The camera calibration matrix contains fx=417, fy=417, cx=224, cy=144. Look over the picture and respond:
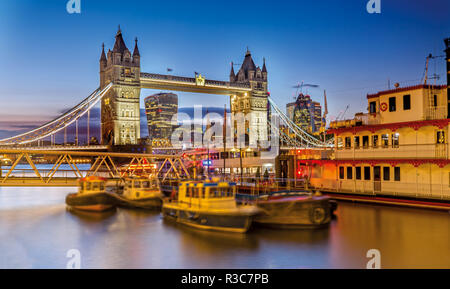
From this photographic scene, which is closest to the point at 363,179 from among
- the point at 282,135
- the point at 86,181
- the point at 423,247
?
the point at 423,247

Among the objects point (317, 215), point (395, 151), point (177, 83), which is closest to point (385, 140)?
point (395, 151)

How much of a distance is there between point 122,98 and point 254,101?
36.6 m

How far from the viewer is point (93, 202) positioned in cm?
2955

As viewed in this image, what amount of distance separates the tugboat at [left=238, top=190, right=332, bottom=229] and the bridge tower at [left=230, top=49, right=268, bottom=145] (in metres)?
80.4

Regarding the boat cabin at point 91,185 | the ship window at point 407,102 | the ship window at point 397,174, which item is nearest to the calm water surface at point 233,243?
the ship window at point 397,174

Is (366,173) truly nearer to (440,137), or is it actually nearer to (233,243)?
(440,137)

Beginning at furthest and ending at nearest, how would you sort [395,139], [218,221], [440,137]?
[395,139] → [440,137] → [218,221]

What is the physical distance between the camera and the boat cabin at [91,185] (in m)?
29.8

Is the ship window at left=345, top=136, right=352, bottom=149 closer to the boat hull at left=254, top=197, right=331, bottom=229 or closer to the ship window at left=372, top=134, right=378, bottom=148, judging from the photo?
A: the ship window at left=372, top=134, right=378, bottom=148

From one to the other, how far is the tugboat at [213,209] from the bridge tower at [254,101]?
8101 cm

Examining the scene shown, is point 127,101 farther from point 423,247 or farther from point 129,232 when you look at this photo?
point 423,247

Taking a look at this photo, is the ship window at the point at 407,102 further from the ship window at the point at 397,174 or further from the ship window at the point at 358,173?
the ship window at the point at 358,173
